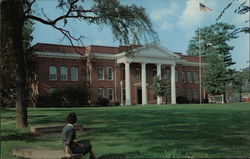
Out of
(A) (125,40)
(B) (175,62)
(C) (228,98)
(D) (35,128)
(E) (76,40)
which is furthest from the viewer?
(C) (228,98)

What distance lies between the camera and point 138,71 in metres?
55.3

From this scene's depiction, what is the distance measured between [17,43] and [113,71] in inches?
1491


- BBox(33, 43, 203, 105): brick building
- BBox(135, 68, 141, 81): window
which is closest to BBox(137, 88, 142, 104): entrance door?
BBox(33, 43, 203, 105): brick building

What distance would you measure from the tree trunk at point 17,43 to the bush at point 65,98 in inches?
1137

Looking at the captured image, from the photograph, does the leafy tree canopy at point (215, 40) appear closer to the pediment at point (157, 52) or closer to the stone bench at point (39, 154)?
the pediment at point (157, 52)

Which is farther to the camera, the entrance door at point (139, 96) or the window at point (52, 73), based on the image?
the entrance door at point (139, 96)

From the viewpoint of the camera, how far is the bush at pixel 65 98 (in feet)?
142

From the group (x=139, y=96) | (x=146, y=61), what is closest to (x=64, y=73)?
(x=146, y=61)

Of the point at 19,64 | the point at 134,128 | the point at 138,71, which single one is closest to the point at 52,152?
the point at 134,128

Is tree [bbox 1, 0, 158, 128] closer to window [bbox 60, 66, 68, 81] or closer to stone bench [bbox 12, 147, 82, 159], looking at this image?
stone bench [bbox 12, 147, 82, 159]

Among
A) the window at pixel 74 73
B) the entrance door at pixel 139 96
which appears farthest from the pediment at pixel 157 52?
the window at pixel 74 73

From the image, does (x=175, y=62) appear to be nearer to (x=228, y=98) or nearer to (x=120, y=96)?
(x=120, y=96)

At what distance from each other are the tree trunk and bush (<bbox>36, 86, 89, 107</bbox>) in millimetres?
28874

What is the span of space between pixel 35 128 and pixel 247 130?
800cm
